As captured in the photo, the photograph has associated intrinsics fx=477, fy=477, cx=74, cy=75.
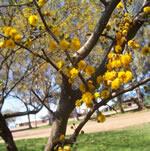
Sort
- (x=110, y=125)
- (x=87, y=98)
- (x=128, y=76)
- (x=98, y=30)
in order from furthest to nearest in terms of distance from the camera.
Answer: (x=110, y=125) < (x=98, y=30) < (x=87, y=98) < (x=128, y=76)

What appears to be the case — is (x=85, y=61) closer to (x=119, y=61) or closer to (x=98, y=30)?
(x=98, y=30)

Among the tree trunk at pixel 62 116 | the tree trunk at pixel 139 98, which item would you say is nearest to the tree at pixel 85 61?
the tree trunk at pixel 62 116

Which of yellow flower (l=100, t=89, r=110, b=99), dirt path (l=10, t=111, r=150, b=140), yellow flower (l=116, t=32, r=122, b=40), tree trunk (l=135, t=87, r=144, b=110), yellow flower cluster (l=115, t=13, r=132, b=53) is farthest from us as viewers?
dirt path (l=10, t=111, r=150, b=140)

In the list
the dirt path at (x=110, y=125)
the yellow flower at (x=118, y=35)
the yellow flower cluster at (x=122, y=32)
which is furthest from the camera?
the dirt path at (x=110, y=125)

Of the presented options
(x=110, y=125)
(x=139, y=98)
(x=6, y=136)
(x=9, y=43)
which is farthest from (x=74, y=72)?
(x=139, y=98)

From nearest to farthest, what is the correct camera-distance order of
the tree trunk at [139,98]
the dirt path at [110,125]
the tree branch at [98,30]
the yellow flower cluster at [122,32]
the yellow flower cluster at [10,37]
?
the yellow flower cluster at [10,37]
the yellow flower cluster at [122,32]
the tree branch at [98,30]
the tree trunk at [139,98]
the dirt path at [110,125]

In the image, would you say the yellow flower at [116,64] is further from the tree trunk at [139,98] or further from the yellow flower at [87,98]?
the tree trunk at [139,98]

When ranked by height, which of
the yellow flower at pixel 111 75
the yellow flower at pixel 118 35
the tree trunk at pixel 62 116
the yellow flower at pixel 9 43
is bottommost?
the tree trunk at pixel 62 116

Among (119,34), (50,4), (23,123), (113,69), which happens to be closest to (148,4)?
(119,34)

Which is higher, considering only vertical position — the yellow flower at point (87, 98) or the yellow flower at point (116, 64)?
the yellow flower at point (116, 64)

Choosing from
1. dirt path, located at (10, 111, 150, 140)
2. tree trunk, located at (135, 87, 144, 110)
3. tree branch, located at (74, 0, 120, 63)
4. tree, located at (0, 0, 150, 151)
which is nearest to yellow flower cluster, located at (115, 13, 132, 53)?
tree, located at (0, 0, 150, 151)

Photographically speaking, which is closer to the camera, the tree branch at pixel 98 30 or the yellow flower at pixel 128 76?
the yellow flower at pixel 128 76

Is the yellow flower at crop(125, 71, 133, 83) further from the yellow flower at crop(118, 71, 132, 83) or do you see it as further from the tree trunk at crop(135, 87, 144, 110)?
the tree trunk at crop(135, 87, 144, 110)

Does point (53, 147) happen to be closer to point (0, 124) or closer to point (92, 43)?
point (92, 43)
